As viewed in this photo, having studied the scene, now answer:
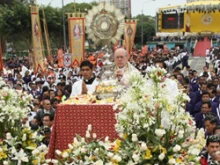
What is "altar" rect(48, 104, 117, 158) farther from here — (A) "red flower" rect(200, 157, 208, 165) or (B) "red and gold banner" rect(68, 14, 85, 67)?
(B) "red and gold banner" rect(68, 14, 85, 67)

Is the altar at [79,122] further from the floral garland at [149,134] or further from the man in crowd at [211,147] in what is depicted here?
the floral garland at [149,134]

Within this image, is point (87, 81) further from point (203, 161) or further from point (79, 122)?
point (203, 161)

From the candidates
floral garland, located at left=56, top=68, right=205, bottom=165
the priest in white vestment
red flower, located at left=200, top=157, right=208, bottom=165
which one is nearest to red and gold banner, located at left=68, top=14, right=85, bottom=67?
the priest in white vestment

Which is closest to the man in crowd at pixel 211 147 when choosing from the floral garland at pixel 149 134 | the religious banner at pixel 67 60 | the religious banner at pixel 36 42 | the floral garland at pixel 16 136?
the floral garland at pixel 149 134

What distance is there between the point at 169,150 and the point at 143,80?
0.61m

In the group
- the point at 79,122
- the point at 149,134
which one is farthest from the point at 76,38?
the point at 149,134

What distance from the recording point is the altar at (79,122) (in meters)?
5.12

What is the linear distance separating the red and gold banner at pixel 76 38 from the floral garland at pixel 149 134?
10.0m

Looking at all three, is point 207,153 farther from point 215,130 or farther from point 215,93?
point 215,93

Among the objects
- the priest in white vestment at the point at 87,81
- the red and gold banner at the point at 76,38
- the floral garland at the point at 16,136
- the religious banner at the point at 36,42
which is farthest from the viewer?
the religious banner at the point at 36,42

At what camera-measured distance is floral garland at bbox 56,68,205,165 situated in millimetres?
3502

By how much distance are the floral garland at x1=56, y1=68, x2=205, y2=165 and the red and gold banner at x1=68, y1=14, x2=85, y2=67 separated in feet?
32.8

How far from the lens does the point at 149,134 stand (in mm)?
3576

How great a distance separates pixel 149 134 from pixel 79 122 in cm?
177
